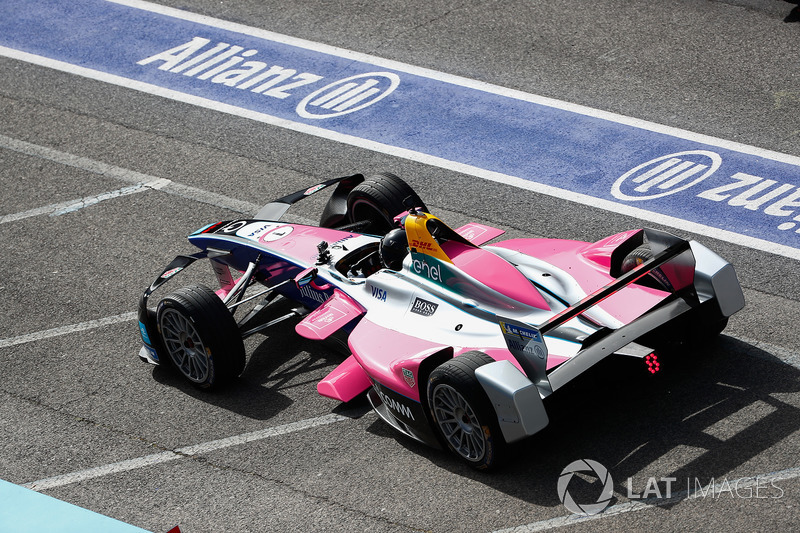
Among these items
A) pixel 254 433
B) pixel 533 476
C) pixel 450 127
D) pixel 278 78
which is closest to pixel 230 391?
pixel 254 433

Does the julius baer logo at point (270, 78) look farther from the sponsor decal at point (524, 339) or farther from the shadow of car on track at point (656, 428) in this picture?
the sponsor decal at point (524, 339)

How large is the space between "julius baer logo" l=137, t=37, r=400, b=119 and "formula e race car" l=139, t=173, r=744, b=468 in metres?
3.93

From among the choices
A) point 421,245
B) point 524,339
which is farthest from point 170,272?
point 524,339

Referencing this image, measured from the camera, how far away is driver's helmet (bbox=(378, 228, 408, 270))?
319 inches

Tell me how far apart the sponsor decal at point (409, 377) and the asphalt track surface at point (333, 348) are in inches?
21.6

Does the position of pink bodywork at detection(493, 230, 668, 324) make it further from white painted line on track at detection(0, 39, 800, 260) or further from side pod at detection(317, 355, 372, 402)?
white painted line on track at detection(0, 39, 800, 260)

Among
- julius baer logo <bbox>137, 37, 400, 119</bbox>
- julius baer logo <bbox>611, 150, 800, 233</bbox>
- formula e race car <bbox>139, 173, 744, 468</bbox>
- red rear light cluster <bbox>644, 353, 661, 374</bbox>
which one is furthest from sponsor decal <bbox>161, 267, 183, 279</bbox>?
julius baer logo <bbox>611, 150, 800, 233</bbox>

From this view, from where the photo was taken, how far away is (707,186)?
1055cm

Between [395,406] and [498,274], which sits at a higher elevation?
[498,274]

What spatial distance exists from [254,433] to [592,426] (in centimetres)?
242

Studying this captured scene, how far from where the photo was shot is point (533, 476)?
6.95 meters

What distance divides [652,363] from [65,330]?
520 cm

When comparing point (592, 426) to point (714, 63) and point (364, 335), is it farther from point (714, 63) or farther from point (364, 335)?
point (714, 63)

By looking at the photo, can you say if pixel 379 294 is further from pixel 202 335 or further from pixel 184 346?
pixel 184 346
